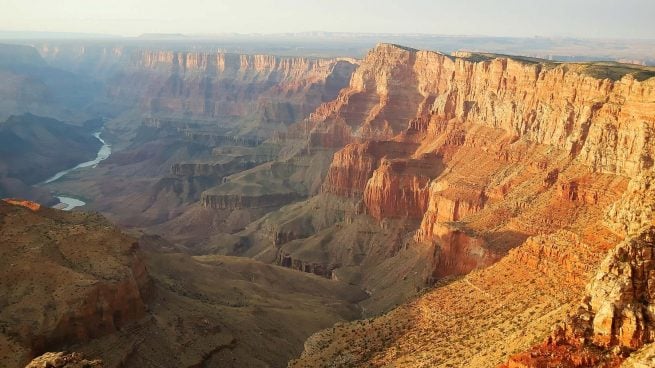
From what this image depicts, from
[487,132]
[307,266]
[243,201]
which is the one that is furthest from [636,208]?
[243,201]

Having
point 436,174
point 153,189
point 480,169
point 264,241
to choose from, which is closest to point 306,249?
point 264,241

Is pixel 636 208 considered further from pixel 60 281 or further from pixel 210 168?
pixel 210 168

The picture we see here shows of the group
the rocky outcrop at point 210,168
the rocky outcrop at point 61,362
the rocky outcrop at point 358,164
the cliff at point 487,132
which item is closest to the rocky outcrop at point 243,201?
the cliff at point 487,132

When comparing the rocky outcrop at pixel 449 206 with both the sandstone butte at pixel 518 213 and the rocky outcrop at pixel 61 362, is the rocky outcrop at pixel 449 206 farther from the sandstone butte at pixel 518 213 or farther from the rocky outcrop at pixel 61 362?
the rocky outcrop at pixel 61 362

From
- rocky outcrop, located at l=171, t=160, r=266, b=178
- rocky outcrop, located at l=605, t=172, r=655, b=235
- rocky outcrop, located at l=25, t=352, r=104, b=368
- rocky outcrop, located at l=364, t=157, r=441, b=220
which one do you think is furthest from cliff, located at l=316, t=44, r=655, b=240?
rocky outcrop, located at l=171, t=160, r=266, b=178

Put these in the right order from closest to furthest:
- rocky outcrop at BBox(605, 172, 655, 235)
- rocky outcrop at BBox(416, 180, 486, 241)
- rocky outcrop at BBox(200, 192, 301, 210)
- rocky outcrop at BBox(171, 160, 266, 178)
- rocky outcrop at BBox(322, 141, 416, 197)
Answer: rocky outcrop at BBox(605, 172, 655, 235), rocky outcrop at BBox(416, 180, 486, 241), rocky outcrop at BBox(322, 141, 416, 197), rocky outcrop at BBox(200, 192, 301, 210), rocky outcrop at BBox(171, 160, 266, 178)

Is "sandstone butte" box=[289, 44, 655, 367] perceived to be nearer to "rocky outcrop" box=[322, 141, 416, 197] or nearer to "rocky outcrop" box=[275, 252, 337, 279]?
"rocky outcrop" box=[322, 141, 416, 197]

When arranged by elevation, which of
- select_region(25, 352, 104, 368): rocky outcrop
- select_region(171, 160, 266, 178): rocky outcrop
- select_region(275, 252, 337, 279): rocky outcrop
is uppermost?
select_region(25, 352, 104, 368): rocky outcrop
